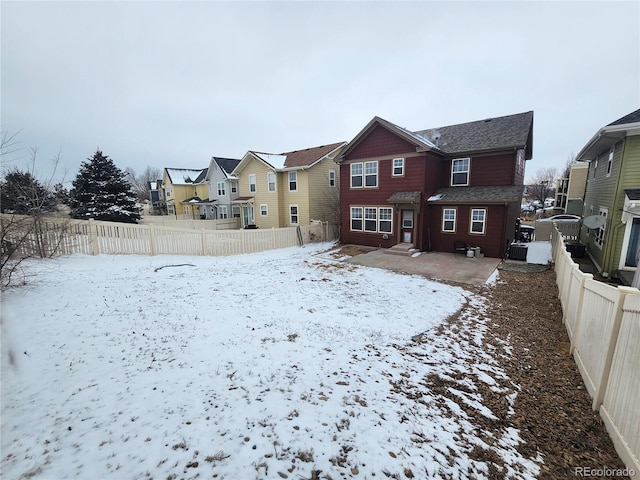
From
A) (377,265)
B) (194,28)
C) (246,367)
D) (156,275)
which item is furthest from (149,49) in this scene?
(246,367)

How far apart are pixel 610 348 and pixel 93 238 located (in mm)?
15064

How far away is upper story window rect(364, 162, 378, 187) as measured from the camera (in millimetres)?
16016

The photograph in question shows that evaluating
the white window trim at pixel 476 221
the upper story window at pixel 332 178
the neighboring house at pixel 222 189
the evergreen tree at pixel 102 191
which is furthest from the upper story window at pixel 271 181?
the white window trim at pixel 476 221

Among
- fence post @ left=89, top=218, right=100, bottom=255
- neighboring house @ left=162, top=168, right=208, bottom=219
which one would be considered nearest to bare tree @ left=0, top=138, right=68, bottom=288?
fence post @ left=89, top=218, right=100, bottom=255

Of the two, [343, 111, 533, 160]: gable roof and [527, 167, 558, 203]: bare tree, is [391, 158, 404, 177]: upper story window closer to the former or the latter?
[343, 111, 533, 160]: gable roof

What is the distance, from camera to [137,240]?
11.5 metres

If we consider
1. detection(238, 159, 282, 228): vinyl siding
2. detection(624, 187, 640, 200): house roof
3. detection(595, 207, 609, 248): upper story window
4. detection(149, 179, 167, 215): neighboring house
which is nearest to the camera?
detection(624, 187, 640, 200): house roof

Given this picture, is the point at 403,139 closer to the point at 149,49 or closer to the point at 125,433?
the point at 149,49

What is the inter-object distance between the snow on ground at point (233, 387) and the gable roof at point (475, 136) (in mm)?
10573

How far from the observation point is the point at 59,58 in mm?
9391

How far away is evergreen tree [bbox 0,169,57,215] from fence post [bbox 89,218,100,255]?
1.55m

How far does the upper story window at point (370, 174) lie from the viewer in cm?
1602

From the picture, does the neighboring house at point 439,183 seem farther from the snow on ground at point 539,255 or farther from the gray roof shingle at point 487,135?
the snow on ground at point 539,255

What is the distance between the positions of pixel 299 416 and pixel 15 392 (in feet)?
11.5
